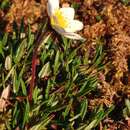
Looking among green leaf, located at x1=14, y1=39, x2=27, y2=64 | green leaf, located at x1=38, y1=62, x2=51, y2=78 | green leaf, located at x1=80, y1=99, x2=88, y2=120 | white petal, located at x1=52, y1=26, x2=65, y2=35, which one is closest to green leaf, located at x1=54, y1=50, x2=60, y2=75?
green leaf, located at x1=38, y1=62, x2=51, y2=78

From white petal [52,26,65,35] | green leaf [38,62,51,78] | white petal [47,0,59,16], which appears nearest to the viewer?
white petal [52,26,65,35]

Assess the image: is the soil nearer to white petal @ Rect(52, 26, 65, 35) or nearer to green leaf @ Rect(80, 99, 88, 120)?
green leaf @ Rect(80, 99, 88, 120)

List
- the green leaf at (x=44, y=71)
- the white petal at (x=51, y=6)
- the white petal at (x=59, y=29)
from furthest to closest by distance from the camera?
the green leaf at (x=44, y=71) < the white petal at (x=51, y=6) < the white petal at (x=59, y=29)

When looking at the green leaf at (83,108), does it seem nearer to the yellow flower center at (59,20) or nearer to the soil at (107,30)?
the soil at (107,30)

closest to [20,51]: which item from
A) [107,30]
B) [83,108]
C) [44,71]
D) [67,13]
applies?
[44,71]

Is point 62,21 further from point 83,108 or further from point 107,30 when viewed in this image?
point 107,30

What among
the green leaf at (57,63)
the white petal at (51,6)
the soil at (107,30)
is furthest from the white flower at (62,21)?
the soil at (107,30)

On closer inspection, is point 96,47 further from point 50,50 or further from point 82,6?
point 82,6

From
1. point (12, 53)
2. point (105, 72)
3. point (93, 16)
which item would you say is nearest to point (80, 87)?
point (105, 72)
